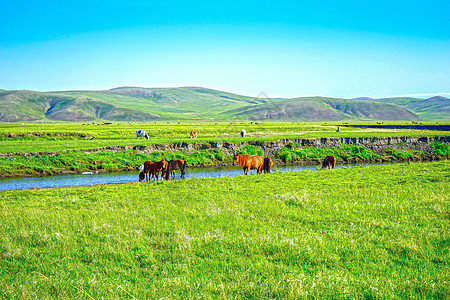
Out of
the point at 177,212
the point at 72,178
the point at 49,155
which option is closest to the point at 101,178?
the point at 72,178

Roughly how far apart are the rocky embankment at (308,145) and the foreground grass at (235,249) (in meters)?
34.6

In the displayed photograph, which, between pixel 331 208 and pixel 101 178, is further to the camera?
pixel 101 178

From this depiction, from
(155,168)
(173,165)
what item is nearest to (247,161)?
(173,165)

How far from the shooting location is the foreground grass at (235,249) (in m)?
6.00

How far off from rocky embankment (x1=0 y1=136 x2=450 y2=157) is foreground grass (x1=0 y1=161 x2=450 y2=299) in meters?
34.6

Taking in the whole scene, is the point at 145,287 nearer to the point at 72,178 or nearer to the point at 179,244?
the point at 179,244

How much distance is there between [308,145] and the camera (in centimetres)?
5706

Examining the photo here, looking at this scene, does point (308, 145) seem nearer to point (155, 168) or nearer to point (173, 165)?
point (173, 165)

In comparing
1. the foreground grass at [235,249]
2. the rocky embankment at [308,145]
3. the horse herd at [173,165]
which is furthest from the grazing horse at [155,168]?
the rocky embankment at [308,145]

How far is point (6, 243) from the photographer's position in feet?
28.2

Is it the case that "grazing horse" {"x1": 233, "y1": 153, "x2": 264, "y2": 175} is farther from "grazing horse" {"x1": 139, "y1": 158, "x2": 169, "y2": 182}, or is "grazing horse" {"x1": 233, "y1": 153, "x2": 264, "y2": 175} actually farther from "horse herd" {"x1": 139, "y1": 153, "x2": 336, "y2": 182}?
"grazing horse" {"x1": 139, "y1": 158, "x2": 169, "y2": 182}

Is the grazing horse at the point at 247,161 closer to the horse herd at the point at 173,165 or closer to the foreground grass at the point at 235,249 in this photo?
the horse herd at the point at 173,165

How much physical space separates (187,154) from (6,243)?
39595 millimetres

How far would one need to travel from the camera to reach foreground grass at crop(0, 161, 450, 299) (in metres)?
6.00
